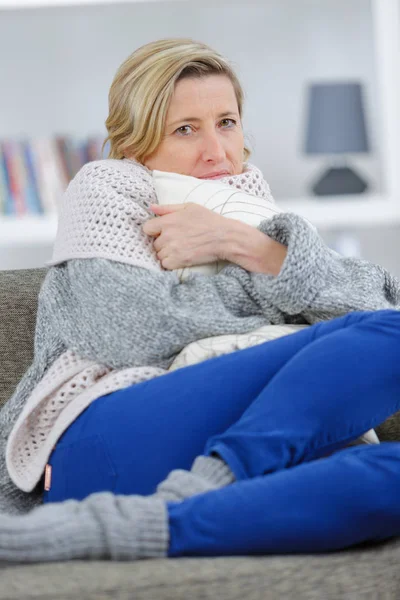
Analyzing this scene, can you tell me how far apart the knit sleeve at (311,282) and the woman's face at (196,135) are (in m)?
0.29

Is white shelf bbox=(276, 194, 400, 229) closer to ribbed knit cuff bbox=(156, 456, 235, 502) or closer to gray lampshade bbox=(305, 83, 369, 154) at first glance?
gray lampshade bbox=(305, 83, 369, 154)

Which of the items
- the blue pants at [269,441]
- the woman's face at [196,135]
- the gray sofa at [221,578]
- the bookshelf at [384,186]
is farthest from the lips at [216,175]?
the bookshelf at [384,186]

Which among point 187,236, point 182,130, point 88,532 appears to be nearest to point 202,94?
point 182,130

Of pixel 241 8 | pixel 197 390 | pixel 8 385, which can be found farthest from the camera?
pixel 241 8

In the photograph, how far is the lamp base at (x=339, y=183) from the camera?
3.83 meters

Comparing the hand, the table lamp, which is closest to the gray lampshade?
the table lamp

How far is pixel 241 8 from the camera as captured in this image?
12.8 feet

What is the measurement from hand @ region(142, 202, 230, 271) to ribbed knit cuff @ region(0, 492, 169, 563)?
0.61 metres

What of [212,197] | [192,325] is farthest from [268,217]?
[192,325]

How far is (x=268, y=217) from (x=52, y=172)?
2.23 metres

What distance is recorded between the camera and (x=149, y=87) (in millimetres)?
1761

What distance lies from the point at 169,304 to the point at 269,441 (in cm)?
36

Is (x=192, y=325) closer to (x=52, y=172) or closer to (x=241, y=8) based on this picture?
(x=52, y=172)

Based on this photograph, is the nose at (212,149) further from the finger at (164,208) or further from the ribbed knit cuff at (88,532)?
the ribbed knit cuff at (88,532)
